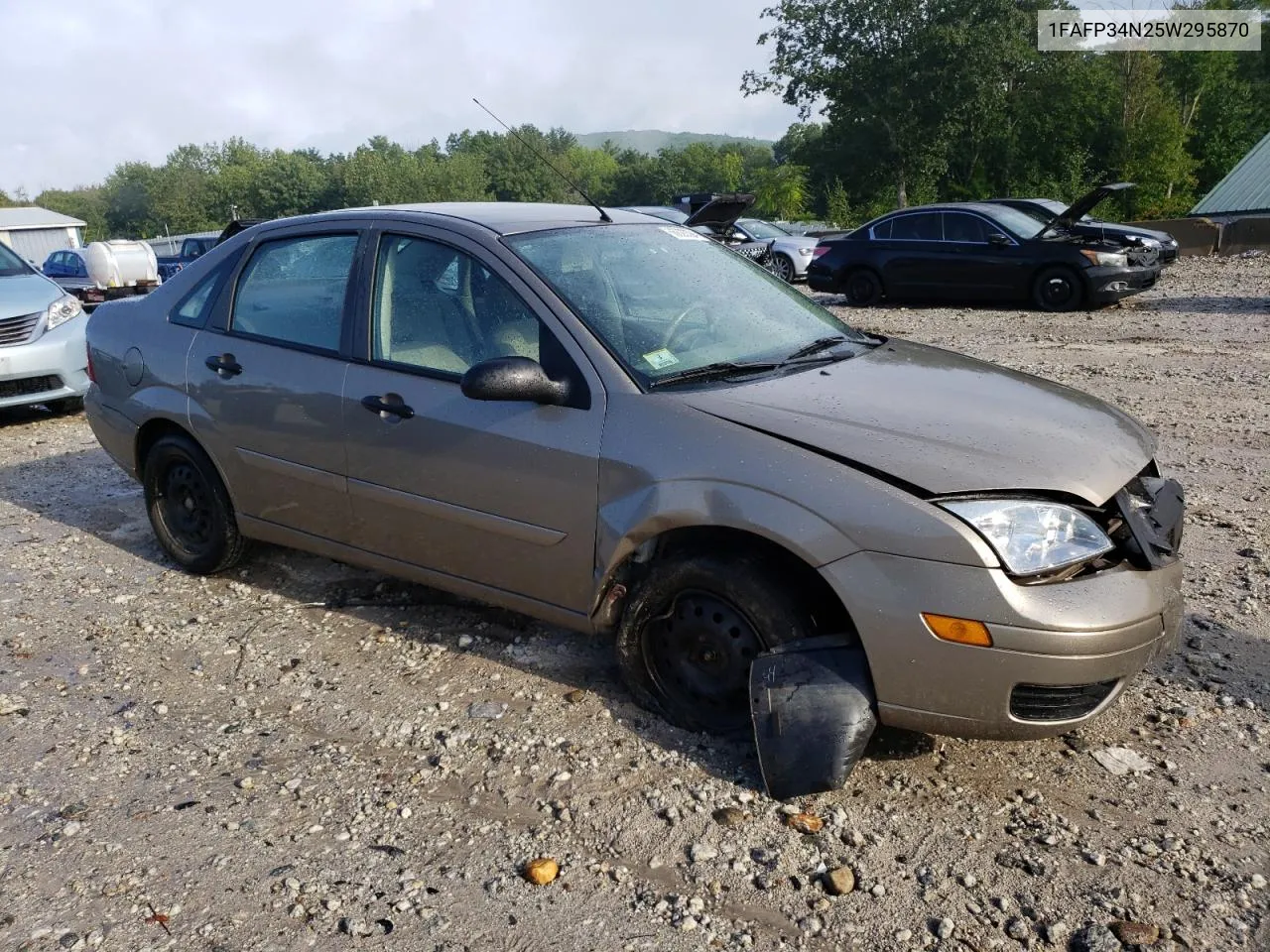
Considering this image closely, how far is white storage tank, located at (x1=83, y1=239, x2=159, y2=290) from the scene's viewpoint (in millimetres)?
21203

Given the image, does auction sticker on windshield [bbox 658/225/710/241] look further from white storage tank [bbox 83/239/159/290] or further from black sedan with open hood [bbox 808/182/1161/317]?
white storage tank [bbox 83/239/159/290]

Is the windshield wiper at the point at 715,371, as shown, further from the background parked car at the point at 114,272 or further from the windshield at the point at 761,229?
the background parked car at the point at 114,272

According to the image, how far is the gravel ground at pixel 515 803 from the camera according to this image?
2.52 metres

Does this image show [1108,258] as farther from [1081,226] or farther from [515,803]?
[515,803]

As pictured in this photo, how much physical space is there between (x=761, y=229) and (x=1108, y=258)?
8942 millimetres

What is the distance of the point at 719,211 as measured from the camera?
4684 millimetres

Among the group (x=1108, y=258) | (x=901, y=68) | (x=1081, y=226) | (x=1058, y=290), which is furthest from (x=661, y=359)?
(x=901, y=68)

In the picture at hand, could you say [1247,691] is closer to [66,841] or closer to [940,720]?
[940,720]

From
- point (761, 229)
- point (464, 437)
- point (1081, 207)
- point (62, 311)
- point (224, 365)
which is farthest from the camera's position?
point (761, 229)

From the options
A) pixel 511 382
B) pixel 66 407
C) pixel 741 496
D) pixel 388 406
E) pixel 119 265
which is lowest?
pixel 66 407

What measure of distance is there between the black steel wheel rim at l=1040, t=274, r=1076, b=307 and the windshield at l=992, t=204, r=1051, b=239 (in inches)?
28.2

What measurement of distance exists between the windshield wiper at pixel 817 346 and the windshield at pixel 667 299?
2 centimetres

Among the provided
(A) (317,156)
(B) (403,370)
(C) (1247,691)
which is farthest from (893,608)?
(A) (317,156)

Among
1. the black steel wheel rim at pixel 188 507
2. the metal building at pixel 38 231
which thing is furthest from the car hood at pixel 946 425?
the metal building at pixel 38 231
